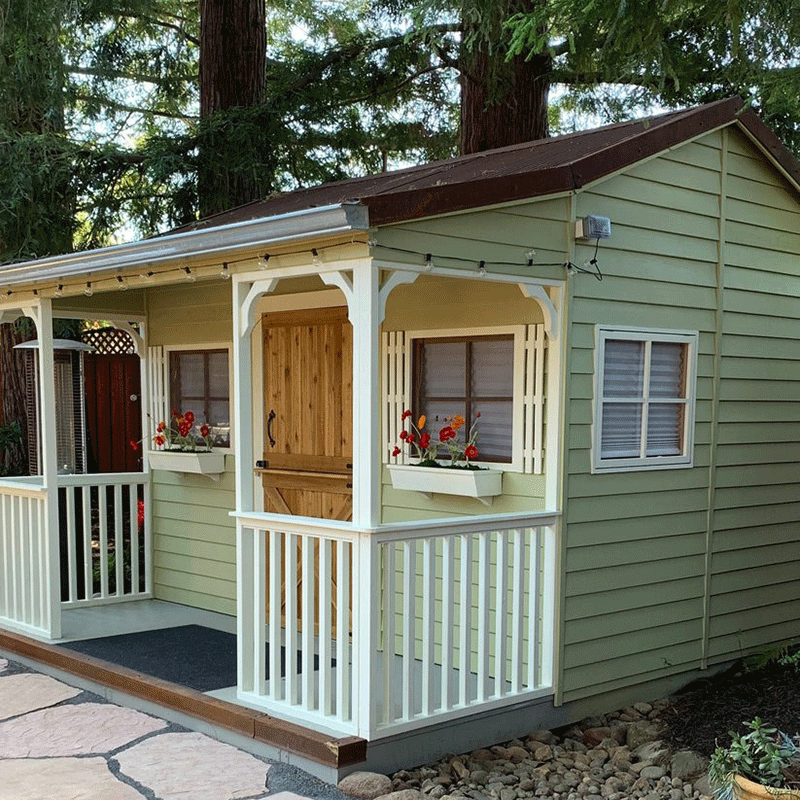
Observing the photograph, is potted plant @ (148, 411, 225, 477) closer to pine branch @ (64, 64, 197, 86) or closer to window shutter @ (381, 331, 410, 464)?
window shutter @ (381, 331, 410, 464)

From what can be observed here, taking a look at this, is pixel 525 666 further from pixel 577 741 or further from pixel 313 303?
pixel 313 303

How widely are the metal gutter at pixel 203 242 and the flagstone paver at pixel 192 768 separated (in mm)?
2138

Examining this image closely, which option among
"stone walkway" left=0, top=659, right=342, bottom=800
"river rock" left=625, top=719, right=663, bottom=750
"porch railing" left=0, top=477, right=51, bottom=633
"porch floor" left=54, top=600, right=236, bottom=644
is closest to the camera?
"stone walkway" left=0, top=659, right=342, bottom=800

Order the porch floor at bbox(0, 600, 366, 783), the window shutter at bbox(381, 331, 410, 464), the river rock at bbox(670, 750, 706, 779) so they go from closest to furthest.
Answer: the porch floor at bbox(0, 600, 366, 783) → the river rock at bbox(670, 750, 706, 779) → the window shutter at bbox(381, 331, 410, 464)

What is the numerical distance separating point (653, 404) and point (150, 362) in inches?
140

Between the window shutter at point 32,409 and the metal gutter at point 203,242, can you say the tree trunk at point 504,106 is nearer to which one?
the window shutter at point 32,409

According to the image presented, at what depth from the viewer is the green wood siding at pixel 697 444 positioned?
4949mm

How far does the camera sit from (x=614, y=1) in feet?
13.8

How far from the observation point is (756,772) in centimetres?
369

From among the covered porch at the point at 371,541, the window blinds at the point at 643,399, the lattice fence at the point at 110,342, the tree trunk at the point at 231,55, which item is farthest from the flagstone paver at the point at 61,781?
A: the tree trunk at the point at 231,55

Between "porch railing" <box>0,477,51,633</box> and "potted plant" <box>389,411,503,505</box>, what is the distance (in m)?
2.16

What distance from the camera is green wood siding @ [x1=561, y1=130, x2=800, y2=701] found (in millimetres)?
4949

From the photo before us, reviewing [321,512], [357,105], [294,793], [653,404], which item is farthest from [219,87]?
[294,793]

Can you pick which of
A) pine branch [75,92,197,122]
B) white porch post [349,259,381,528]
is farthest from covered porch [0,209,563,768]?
pine branch [75,92,197,122]
